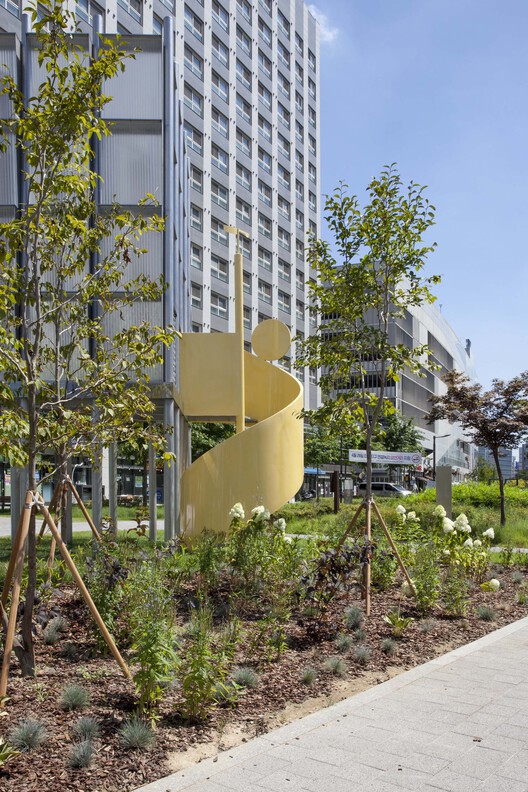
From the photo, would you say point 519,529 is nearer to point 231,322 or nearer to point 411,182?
point 411,182

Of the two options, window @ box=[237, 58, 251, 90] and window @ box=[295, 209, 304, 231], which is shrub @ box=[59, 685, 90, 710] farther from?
window @ box=[295, 209, 304, 231]

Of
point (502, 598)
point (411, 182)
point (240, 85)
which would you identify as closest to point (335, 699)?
point (502, 598)

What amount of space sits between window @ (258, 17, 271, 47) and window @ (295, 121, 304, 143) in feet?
22.7

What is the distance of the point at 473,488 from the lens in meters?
28.3

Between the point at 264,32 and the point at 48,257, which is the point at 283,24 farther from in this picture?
the point at 48,257

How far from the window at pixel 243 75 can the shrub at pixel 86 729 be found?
5477cm

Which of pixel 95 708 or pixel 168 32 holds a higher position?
pixel 168 32

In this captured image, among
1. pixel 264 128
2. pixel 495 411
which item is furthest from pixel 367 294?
pixel 264 128

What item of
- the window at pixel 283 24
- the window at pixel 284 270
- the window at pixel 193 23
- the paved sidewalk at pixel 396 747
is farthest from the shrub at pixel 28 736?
the window at pixel 283 24

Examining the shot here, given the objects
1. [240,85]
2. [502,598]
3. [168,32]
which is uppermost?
[240,85]

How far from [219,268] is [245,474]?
37.6 m

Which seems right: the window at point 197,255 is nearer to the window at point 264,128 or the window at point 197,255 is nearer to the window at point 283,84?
the window at point 264,128

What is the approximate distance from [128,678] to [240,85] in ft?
177

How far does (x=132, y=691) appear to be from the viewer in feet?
17.7
